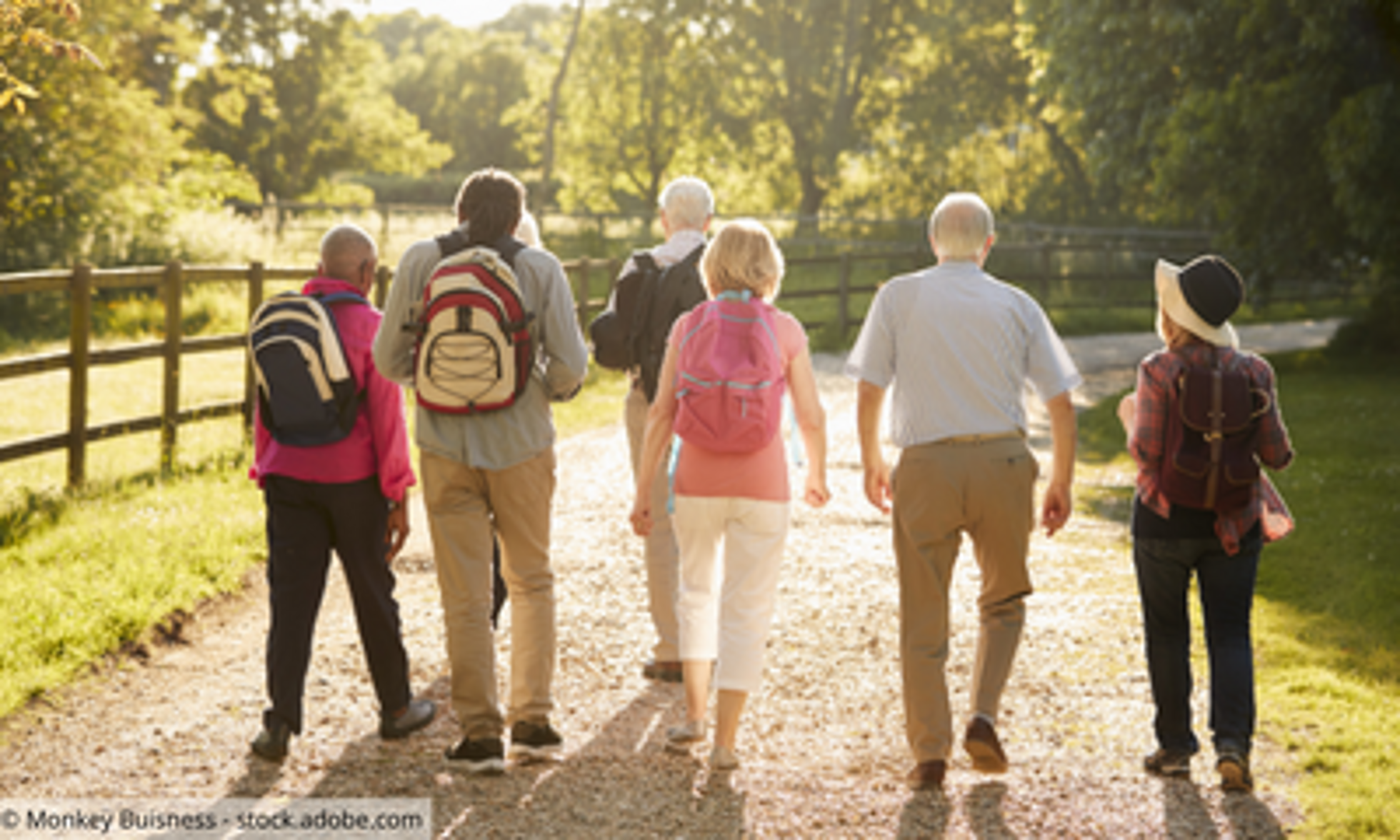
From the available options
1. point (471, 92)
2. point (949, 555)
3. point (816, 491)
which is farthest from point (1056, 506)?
point (471, 92)

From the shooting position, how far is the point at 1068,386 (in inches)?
174

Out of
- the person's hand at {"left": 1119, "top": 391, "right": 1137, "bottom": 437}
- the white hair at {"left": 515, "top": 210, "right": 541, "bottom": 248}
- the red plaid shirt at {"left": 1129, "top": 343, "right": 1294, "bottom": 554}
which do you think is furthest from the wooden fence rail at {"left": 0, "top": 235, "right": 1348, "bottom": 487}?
the red plaid shirt at {"left": 1129, "top": 343, "right": 1294, "bottom": 554}

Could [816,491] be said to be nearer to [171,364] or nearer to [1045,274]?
[171,364]

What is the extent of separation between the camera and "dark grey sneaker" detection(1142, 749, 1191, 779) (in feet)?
14.9

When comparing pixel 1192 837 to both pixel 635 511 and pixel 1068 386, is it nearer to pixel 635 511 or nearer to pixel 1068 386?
pixel 1068 386

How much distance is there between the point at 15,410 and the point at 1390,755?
40.2ft

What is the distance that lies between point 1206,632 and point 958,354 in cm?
128

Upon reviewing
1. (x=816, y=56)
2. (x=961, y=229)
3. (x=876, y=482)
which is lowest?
(x=876, y=482)

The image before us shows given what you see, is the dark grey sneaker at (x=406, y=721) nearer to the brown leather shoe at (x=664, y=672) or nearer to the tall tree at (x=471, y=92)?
the brown leather shoe at (x=664, y=672)

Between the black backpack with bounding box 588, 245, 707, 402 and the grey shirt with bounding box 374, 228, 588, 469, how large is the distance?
0.79 meters

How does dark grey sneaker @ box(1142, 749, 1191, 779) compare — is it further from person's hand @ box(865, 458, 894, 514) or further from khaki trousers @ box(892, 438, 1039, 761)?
person's hand @ box(865, 458, 894, 514)

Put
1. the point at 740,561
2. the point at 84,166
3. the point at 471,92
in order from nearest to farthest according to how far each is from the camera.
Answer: the point at 740,561
the point at 84,166
the point at 471,92

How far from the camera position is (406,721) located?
15.9 ft

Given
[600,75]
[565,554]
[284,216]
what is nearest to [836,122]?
[600,75]
